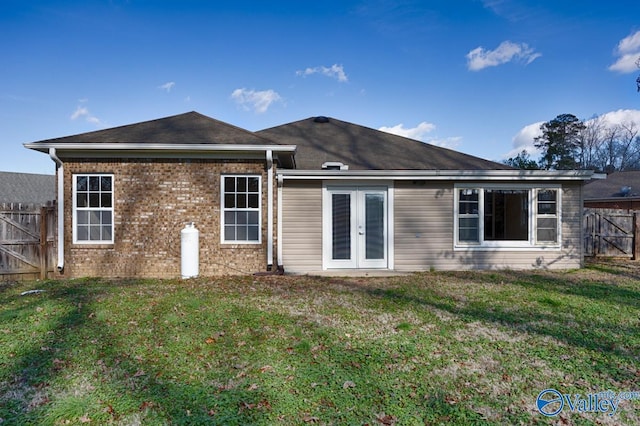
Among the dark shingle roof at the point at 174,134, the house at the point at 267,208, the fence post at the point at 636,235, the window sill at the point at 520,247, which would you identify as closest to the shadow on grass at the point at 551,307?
the window sill at the point at 520,247

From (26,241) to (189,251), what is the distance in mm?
3698

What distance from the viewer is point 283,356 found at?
4.02 m

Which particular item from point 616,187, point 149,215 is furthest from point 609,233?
point 616,187

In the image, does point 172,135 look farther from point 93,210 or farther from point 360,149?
point 360,149

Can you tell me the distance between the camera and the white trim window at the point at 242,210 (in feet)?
28.2

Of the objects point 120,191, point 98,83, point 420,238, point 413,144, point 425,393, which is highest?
point 98,83

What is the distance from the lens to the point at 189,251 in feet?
26.8

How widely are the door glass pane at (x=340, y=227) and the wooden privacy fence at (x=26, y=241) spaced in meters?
6.54

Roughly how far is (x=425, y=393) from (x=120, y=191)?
788 cm

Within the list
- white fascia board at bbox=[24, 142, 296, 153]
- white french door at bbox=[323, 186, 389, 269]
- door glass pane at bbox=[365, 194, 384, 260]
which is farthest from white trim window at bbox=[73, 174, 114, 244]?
door glass pane at bbox=[365, 194, 384, 260]

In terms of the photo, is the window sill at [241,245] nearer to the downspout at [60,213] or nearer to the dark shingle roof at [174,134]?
the dark shingle roof at [174,134]

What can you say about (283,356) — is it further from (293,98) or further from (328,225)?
(293,98)

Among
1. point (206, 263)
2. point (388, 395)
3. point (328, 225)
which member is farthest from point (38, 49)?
point (388, 395)

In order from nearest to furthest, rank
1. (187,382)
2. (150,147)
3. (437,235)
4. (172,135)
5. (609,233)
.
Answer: (187,382) < (150,147) < (172,135) < (437,235) < (609,233)
